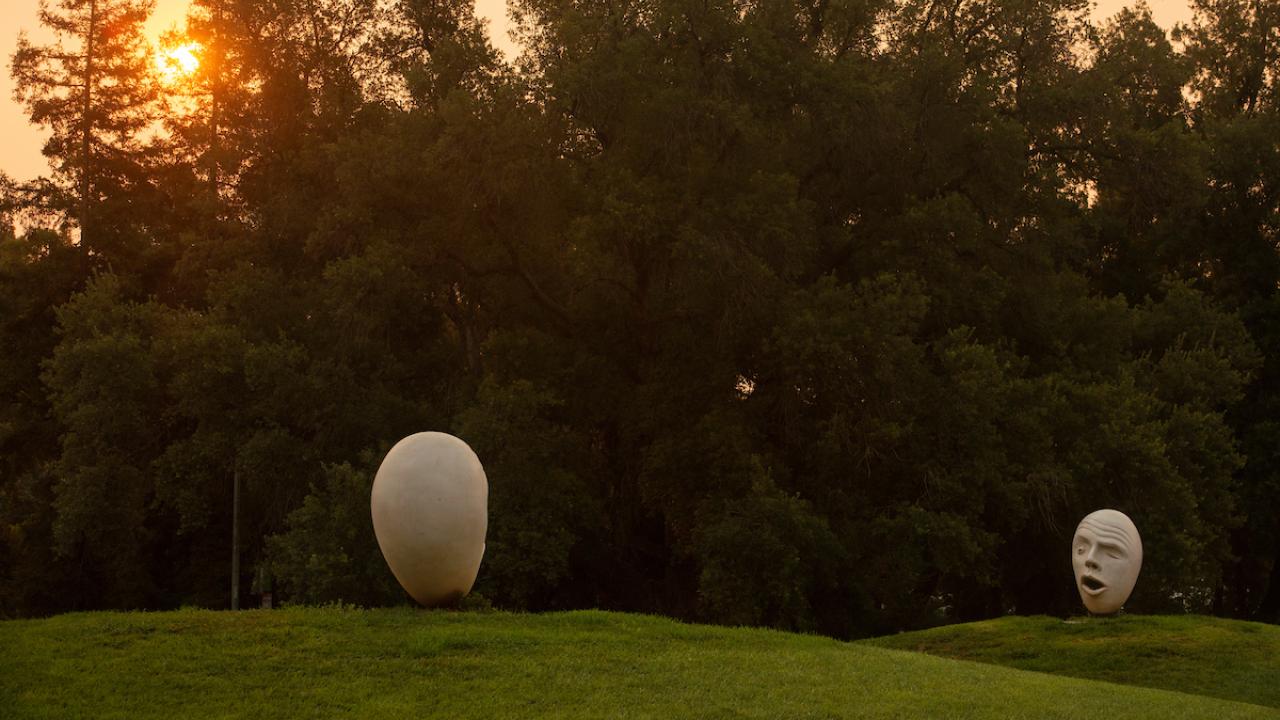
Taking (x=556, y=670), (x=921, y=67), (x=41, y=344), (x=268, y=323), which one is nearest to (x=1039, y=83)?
(x=921, y=67)

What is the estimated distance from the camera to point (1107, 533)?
830 inches

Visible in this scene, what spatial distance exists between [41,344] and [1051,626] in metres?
24.8

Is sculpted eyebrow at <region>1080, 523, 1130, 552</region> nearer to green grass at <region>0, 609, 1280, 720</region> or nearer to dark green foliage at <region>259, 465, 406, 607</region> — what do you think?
green grass at <region>0, 609, 1280, 720</region>

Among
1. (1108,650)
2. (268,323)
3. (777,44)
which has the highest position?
(777,44)

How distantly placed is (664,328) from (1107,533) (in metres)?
9.29

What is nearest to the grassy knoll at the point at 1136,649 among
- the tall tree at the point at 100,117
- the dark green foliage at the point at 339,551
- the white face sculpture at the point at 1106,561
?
the white face sculpture at the point at 1106,561

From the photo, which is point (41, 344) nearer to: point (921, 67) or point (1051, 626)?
point (921, 67)

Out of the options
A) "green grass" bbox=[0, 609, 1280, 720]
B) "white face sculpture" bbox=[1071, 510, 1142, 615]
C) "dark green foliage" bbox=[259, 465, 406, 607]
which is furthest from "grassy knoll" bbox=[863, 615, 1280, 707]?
"dark green foliage" bbox=[259, 465, 406, 607]

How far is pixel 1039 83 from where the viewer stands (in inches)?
1181

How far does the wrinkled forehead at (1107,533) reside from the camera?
69.1 ft

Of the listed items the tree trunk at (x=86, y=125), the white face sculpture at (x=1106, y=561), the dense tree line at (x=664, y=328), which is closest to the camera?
the white face sculpture at (x=1106, y=561)

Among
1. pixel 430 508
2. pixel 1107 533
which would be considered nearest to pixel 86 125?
pixel 430 508

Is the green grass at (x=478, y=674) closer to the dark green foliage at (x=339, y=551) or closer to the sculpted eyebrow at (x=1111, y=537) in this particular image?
the sculpted eyebrow at (x=1111, y=537)

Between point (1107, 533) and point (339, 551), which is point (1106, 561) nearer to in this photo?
point (1107, 533)
